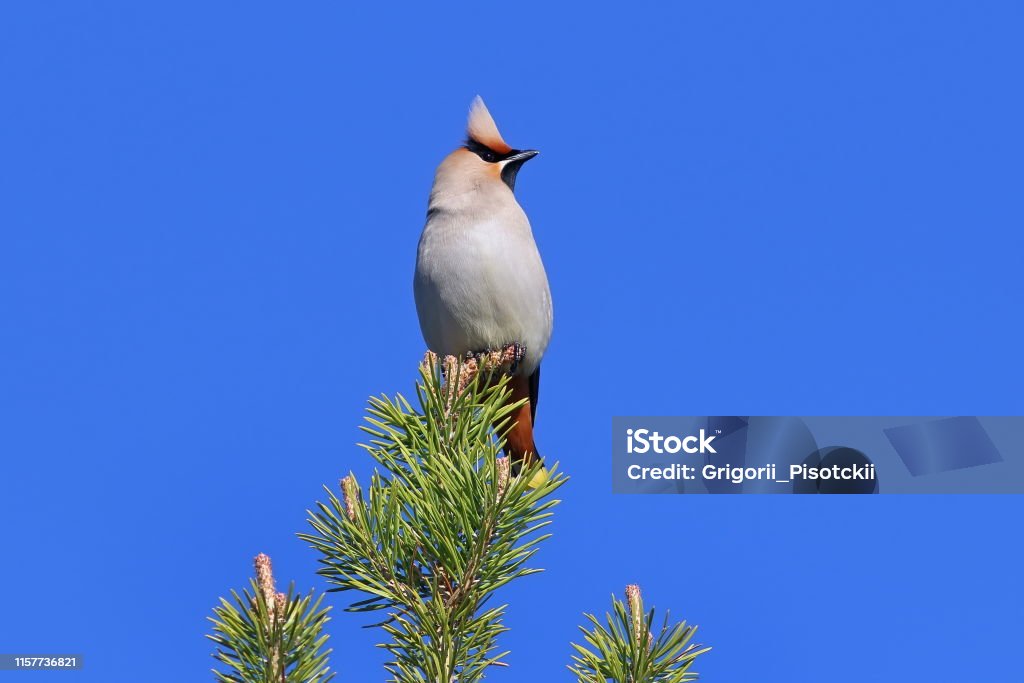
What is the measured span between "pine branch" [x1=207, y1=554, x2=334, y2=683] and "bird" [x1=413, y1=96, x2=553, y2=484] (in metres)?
2.36

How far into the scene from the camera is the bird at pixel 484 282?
440 cm

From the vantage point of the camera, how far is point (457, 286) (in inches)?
172

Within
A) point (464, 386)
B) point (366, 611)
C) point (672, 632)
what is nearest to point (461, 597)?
point (366, 611)

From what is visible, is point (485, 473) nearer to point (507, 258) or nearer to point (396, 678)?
point (396, 678)

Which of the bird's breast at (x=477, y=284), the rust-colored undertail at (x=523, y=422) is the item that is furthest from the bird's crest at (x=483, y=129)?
the rust-colored undertail at (x=523, y=422)

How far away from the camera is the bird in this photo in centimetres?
440

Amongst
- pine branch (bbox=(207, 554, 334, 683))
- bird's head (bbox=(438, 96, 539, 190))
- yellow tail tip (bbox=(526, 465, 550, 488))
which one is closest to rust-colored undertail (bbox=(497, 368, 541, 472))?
bird's head (bbox=(438, 96, 539, 190))

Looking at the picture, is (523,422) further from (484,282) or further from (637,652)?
(637,652)

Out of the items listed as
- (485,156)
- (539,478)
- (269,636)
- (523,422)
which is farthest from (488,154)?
(269,636)

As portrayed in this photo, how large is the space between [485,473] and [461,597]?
10.6 inches

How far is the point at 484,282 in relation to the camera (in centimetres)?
438

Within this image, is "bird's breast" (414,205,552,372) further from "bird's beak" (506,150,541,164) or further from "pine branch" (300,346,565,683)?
"pine branch" (300,346,565,683)

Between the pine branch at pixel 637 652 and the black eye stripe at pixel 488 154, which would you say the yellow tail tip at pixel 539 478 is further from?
the black eye stripe at pixel 488 154

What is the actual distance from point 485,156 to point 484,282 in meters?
0.90
